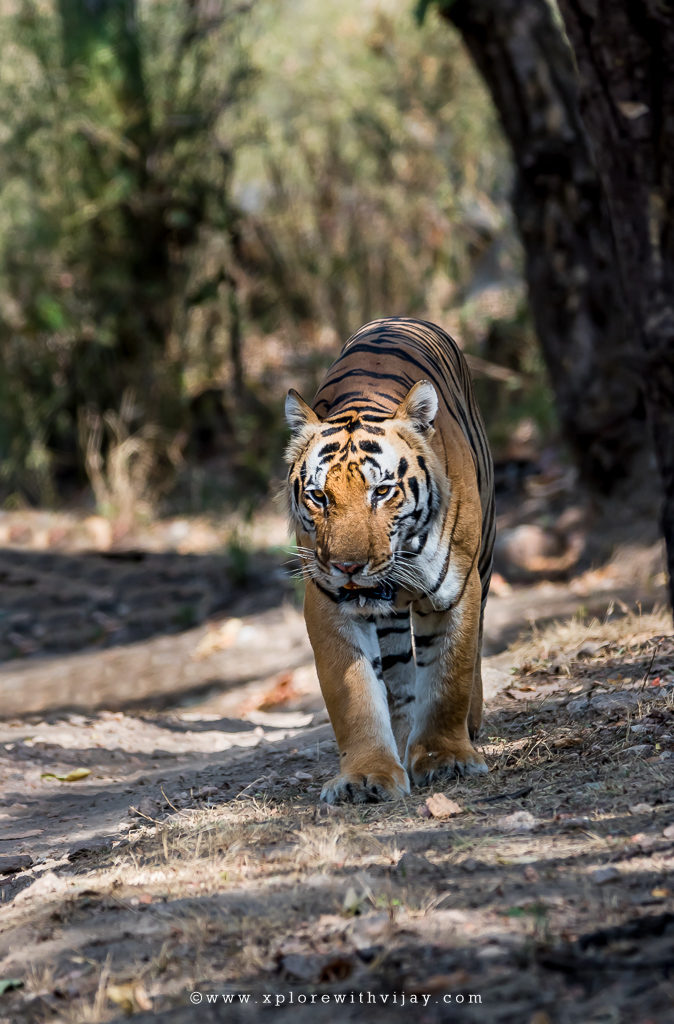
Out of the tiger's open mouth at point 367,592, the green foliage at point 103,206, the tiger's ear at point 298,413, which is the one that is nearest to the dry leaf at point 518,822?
the tiger's open mouth at point 367,592

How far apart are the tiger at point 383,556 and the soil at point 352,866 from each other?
217mm

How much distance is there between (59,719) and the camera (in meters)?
6.06

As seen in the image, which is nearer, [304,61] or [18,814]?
[18,814]

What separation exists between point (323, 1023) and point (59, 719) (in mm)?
4190

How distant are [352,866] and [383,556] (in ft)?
3.03

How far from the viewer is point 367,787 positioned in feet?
11.5

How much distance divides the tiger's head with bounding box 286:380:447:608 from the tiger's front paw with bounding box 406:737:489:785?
0.55 metres

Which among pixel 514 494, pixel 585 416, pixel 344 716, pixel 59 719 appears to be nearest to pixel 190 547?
pixel 514 494

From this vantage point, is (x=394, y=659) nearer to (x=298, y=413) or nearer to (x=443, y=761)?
(x=443, y=761)

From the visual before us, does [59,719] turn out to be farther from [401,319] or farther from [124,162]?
[124,162]

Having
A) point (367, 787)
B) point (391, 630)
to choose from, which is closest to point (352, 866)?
point (367, 787)

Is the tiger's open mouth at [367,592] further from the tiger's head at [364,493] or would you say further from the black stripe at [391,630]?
the black stripe at [391,630]

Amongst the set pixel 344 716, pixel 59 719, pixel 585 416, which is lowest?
pixel 59 719

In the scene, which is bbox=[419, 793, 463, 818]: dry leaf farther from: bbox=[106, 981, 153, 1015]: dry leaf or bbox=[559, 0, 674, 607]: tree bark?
bbox=[559, 0, 674, 607]: tree bark
